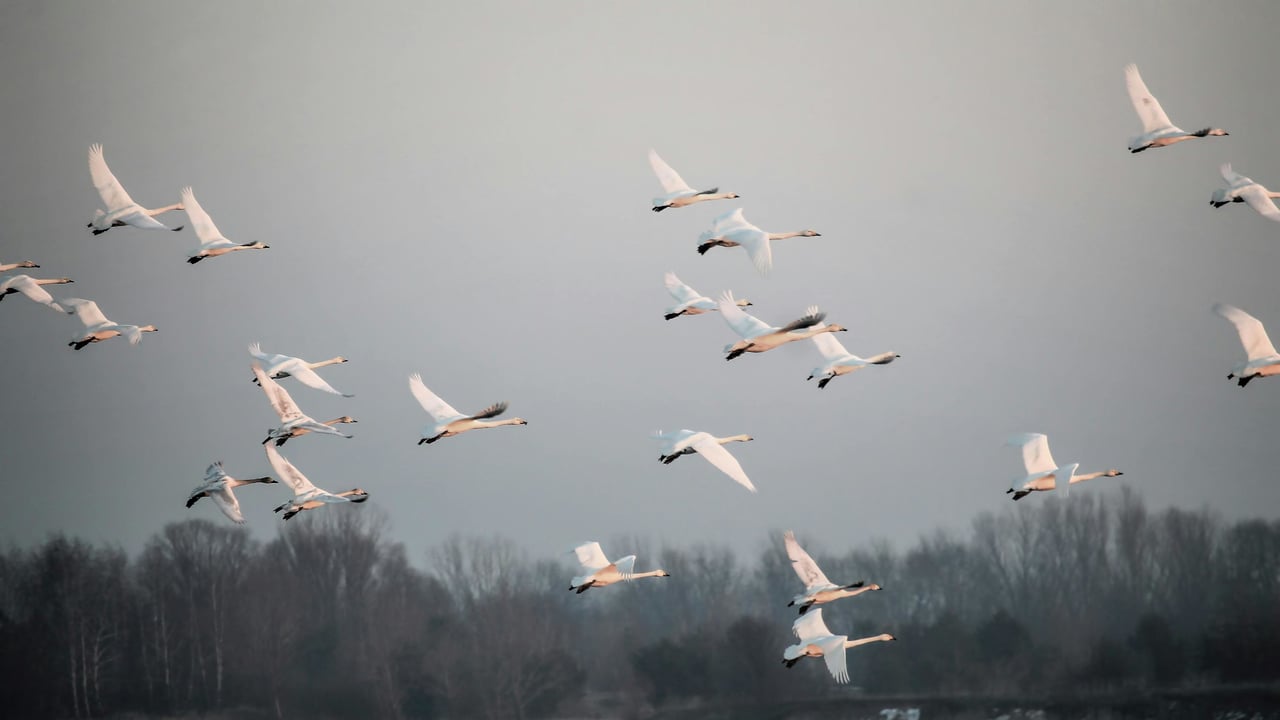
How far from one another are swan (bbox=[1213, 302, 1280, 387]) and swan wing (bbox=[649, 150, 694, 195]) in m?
12.1

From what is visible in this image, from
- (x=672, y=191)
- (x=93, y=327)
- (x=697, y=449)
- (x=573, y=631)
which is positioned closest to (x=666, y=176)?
(x=672, y=191)

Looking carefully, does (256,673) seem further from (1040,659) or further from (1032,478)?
(1032,478)

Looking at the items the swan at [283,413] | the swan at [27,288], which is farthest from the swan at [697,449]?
the swan at [27,288]

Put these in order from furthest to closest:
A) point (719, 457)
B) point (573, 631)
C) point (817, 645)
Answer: point (573, 631)
point (817, 645)
point (719, 457)

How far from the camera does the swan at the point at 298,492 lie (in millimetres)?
32438

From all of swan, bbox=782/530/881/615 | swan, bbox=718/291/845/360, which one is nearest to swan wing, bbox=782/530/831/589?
swan, bbox=782/530/881/615

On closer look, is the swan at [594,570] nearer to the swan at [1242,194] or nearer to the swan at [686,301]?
the swan at [686,301]

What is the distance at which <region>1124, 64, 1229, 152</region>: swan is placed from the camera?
33.3 m

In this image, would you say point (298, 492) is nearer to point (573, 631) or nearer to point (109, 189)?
point (109, 189)

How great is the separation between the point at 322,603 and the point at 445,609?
5992mm

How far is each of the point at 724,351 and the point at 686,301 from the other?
454 cm

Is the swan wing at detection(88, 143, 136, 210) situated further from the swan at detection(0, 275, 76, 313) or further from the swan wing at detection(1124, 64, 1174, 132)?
the swan wing at detection(1124, 64, 1174, 132)

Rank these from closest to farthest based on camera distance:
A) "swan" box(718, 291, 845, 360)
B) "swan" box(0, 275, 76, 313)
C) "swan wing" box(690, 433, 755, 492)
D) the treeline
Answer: "swan wing" box(690, 433, 755, 492)
"swan" box(718, 291, 845, 360)
"swan" box(0, 275, 76, 313)
the treeline

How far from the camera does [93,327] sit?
118ft
